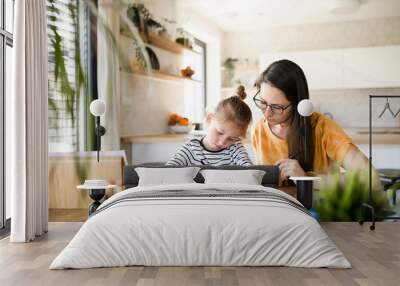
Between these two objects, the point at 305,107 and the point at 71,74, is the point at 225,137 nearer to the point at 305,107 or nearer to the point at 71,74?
the point at 305,107

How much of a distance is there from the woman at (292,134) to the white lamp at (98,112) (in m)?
1.61

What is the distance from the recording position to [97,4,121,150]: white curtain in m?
6.03

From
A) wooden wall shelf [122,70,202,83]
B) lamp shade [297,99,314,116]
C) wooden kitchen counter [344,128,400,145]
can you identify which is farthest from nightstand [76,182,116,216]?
wooden kitchen counter [344,128,400,145]

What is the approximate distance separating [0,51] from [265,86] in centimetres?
266

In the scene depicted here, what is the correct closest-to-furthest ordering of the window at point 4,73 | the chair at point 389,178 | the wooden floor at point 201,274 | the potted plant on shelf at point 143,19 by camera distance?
the wooden floor at point 201,274
the window at point 4,73
the chair at point 389,178
the potted plant on shelf at point 143,19

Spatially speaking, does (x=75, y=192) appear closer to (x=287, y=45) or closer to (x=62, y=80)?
(x=62, y=80)

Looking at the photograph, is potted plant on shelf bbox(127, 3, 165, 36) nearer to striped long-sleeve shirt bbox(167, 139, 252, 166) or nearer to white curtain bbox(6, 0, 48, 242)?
white curtain bbox(6, 0, 48, 242)

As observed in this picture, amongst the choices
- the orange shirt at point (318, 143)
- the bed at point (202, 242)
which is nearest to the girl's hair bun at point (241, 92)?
the orange shirt at point (318, 143)

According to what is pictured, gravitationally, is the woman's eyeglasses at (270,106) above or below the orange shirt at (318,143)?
above

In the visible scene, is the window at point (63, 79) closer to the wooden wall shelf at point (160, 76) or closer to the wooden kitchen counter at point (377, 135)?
the wooden wall shelf at point (160, 76)

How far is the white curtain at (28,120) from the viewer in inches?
193

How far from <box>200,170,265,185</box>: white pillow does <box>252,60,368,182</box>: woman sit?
1.15 ft

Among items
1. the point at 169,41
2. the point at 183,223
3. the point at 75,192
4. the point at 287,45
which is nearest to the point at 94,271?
the point at 183,223

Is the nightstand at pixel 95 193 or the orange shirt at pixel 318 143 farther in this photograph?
the orange shirt at pixel 318 143
